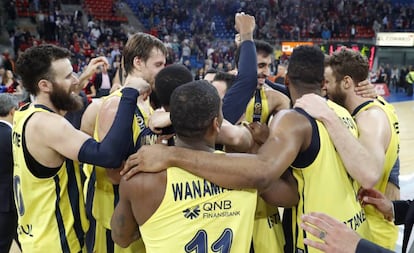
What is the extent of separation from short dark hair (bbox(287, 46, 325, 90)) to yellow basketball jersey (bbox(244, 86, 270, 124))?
1.33 metres

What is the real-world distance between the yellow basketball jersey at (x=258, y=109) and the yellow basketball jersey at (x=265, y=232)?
1115mm

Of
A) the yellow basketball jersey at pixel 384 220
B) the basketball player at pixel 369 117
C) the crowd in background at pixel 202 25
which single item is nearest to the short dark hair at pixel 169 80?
the basketball player at pixel 369 117

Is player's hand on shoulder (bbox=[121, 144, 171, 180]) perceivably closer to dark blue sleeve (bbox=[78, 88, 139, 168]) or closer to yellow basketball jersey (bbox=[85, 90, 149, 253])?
dark blue sleeve (bbox=[78, 88, 139, 168])

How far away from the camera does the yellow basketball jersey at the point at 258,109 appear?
11.6 feet

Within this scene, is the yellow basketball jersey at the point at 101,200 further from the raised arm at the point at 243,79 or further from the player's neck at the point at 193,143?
the player's neck at the point at 193,143

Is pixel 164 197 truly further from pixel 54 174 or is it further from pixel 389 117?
pixel 389 117

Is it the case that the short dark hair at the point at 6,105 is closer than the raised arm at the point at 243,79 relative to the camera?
No

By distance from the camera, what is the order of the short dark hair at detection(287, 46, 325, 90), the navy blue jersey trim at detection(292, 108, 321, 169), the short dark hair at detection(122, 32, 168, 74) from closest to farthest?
1. the navy blue jersey trim at detection(292, 108, 321, 169)
2. the short dark hair at detection(287, 46, 325, 90)
3. the short dark hair at detection(122, 32, 168, 74)

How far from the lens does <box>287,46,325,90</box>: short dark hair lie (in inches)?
84.2

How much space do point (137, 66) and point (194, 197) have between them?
1308mm

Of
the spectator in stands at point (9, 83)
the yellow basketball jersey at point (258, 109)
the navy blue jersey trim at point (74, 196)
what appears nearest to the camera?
the navy blue jersey trim at point (74, 196)

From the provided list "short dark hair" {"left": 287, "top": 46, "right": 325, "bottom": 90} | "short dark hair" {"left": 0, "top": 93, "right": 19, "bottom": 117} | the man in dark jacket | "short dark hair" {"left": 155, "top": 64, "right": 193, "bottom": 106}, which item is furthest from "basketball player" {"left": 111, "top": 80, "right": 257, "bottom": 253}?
"short dark hair" {"left": 0, "top": 93, "right": 19, "bottom": 117}

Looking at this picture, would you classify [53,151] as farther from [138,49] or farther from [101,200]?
[138,49]

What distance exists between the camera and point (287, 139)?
6.35ft
